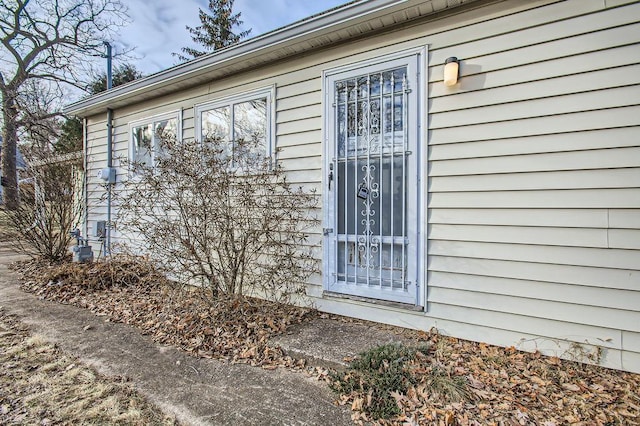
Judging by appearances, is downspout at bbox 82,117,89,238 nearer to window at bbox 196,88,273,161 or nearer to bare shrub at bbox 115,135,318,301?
window at bbox 196,88,273,161

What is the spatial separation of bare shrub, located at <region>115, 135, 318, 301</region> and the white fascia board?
1224 millimetres

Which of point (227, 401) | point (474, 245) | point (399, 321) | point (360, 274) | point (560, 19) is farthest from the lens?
point (360, 274)

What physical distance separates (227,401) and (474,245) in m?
2.38

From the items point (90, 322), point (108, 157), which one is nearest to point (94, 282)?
point (90, 322)

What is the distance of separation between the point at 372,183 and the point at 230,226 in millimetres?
1642

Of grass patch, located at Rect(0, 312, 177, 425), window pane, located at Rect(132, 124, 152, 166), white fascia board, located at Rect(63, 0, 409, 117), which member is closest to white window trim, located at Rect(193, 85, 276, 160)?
white fascia board, located at Rect(63, 0, 409, 117)

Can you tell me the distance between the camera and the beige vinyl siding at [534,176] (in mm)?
2352

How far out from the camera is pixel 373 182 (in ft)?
11.0

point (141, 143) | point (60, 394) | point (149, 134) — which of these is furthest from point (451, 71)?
point (141, 143)

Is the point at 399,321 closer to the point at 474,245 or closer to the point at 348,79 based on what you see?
the point at 474,245

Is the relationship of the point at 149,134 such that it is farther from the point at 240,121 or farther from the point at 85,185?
the point at 240,121

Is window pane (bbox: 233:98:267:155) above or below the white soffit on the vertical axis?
below

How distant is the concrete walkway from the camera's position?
2.04 metres

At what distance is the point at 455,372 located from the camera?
232 cm
